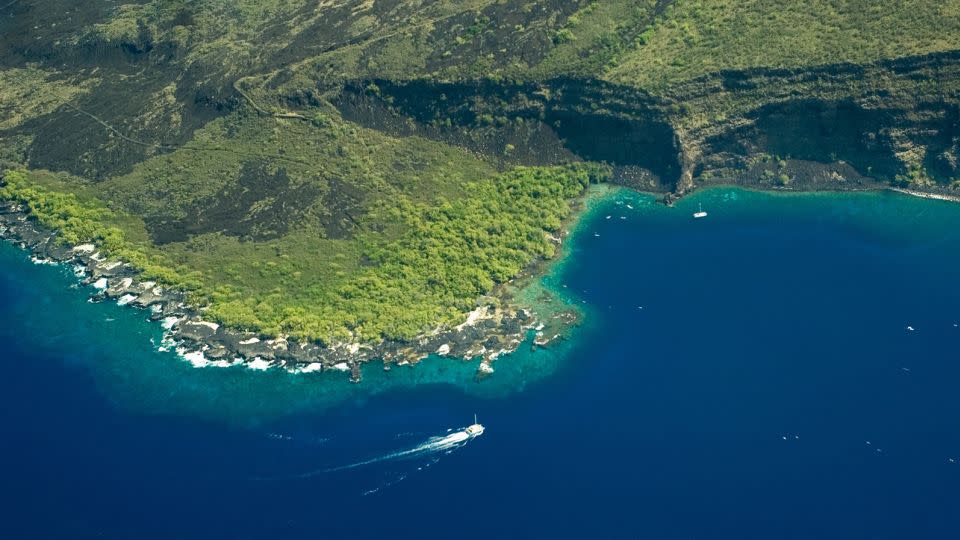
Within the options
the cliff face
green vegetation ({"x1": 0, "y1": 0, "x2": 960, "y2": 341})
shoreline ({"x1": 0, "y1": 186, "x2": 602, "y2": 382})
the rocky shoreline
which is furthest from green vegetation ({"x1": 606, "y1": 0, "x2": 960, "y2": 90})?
the rocky shoreline

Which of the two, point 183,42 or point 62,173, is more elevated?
point 183,42

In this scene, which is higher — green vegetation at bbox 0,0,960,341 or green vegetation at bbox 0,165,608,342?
green vegetation at bbox 0,0,960,341

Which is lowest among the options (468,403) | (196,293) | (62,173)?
(468,403)

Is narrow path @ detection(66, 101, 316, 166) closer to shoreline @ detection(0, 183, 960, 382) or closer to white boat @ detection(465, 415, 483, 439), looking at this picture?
shoreline @ detection(0, 183, 960, 382)

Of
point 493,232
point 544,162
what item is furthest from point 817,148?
point 493,232

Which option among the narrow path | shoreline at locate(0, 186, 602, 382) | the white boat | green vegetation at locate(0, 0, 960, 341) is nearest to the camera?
the white boat

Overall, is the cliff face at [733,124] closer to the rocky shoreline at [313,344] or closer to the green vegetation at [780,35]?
the green vegetation at [780,35]

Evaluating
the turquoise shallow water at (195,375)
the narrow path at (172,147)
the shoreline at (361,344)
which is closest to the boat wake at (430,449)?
the turquoise shallow water at (195,375)

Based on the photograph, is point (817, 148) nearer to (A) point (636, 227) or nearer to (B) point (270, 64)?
(A) point (636, 227)

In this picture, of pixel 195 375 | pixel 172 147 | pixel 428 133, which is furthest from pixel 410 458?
pixel 172 147
